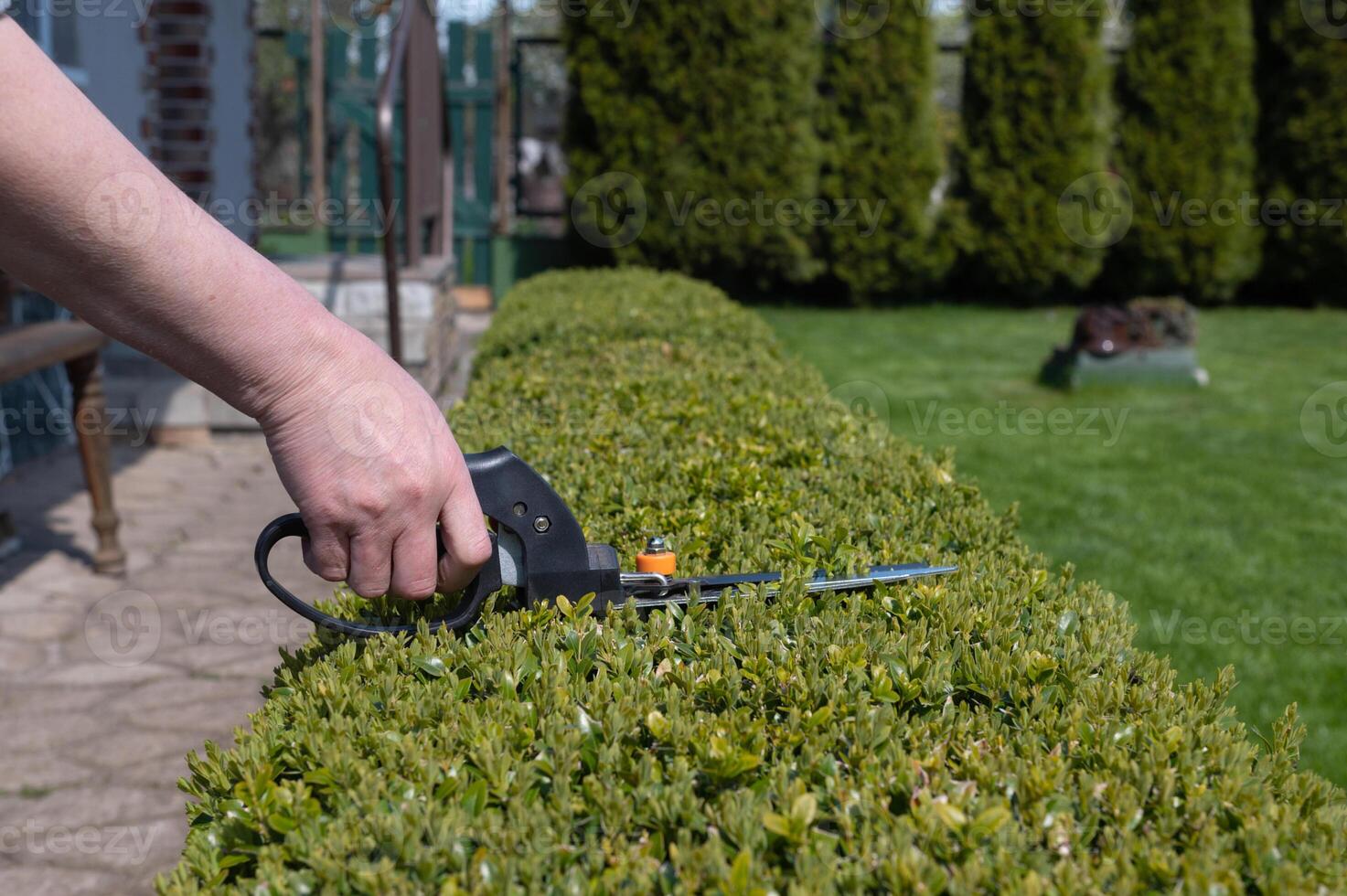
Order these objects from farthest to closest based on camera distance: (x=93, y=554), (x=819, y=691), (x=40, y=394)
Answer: (x=40, y=394)
(x=93, y=554)
(x=819, y=691)

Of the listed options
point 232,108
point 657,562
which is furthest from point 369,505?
point 232,108

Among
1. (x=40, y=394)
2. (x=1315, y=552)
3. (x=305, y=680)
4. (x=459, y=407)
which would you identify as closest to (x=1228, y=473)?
(x=1315, y=552)

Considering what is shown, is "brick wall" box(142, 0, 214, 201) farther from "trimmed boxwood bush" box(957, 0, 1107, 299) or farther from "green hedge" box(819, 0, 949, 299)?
"trimmed boxwood bush" box(957, 0, 1107, 299)

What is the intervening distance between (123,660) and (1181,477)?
5382 mm

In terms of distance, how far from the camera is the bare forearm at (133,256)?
1269 mm

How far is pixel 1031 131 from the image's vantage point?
500 inches

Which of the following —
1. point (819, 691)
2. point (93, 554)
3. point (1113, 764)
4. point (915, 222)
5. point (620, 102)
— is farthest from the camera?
point (915, 222)

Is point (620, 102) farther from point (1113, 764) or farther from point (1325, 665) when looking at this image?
point (1113, 764)

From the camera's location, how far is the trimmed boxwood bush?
494 inches

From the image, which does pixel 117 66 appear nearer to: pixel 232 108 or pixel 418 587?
pixel 232 108

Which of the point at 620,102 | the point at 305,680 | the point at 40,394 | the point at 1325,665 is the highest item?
the point at 620,102

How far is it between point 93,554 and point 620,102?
8131 millimetres

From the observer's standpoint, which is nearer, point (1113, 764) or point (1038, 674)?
point (1113, 764)

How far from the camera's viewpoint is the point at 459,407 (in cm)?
317
